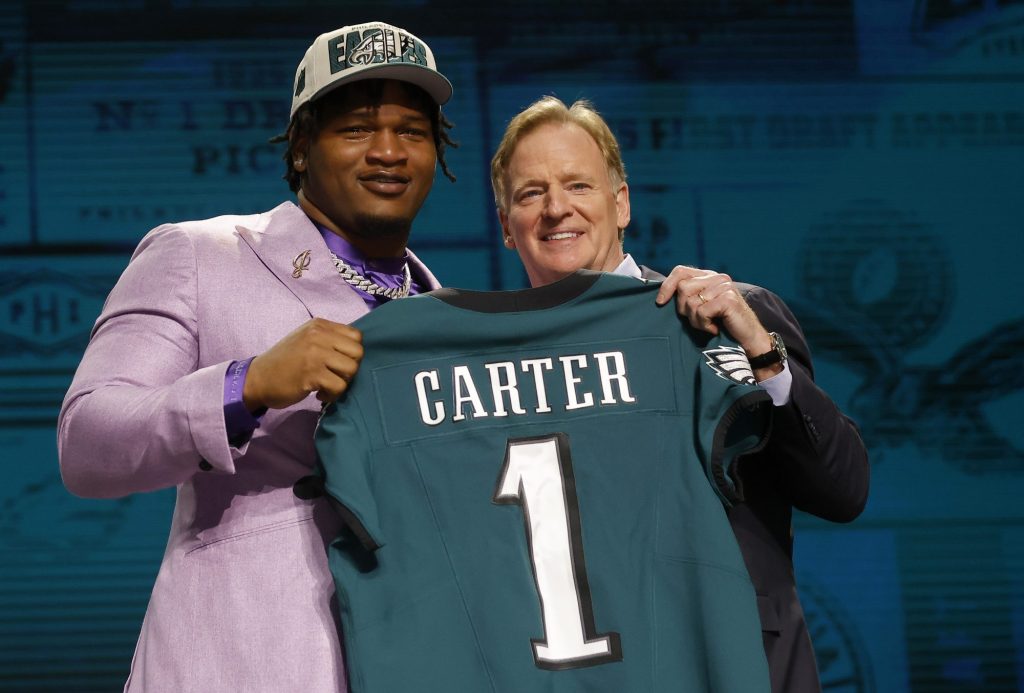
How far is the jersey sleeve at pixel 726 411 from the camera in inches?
58.1

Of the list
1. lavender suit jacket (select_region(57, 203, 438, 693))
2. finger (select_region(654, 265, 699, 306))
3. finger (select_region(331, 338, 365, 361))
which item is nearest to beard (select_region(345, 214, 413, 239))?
lavender suit jacket (select_region(57, 203, 438, 693))

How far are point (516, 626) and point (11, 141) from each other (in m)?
2.65

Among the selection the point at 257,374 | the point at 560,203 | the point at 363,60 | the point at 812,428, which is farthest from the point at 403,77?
the point at 812,428

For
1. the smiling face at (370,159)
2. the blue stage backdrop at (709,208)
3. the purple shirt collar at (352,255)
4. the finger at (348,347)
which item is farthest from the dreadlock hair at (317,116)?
the blue stage backdrop at (709,208)

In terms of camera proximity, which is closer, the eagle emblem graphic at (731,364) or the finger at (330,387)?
the finger at (330,387)

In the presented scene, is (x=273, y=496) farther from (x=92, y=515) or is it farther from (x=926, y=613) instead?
(x=926, y=613)

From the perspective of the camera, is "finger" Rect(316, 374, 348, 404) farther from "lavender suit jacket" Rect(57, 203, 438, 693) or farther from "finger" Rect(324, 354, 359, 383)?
"lavender suit jacket" Rect(57, 203, 438, 693)

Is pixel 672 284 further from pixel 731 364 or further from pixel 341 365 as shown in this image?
pixel 341 365

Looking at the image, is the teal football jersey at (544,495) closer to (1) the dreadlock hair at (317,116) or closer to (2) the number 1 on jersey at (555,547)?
(2) the number 1 on jersey at (555,547)

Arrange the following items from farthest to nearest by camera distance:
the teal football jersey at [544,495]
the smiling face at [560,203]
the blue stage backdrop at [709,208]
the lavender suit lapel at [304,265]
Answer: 1. the blue stage backdrop at [709,208]
2. the smiling face at [560,203]
3. the lavender suit lapel at [304,265]
4. the teal football jersey at [544,495]

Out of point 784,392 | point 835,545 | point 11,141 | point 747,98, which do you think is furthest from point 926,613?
point 11,141

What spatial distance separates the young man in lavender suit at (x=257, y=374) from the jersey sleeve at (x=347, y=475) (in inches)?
2.1

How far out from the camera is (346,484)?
1.41 m

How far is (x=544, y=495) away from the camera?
4.90 feet
